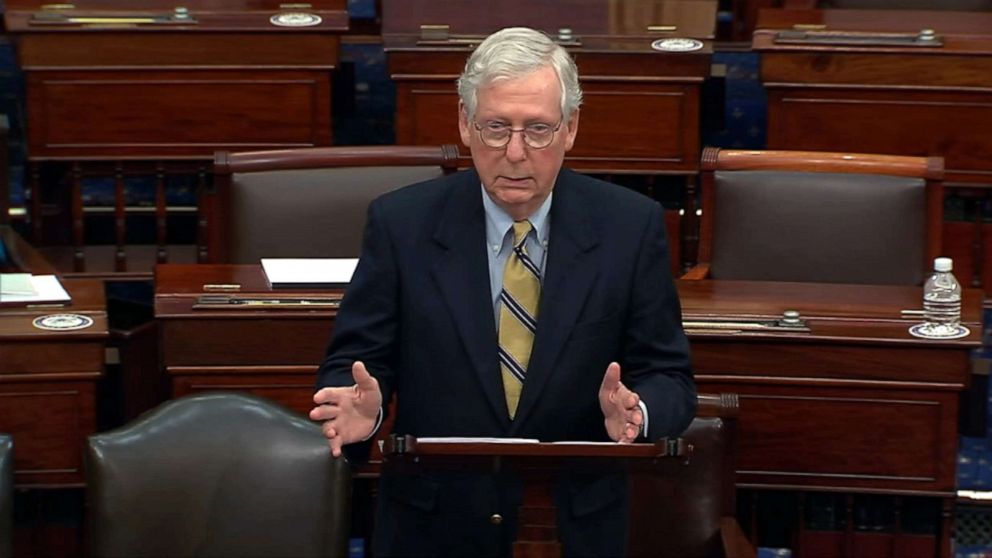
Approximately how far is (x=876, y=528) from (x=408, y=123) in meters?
1.10

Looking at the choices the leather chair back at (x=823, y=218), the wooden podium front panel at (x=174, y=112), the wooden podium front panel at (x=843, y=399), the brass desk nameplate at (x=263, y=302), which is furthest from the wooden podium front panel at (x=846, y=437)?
the wooden podium front panel at (x=174, y=112)

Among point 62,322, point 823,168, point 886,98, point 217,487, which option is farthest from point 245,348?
point 886,98

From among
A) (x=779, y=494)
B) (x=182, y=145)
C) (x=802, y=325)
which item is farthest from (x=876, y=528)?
(x=182, y=145)

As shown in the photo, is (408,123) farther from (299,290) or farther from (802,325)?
(802,325)

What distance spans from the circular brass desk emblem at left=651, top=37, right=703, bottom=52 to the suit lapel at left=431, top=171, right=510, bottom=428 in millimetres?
1587

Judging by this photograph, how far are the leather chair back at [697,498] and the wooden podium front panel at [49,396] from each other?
2.39 feet

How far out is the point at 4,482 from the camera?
214cm

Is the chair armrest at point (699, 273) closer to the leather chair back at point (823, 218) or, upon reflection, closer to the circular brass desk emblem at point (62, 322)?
the leather chair back at point (823, 218)

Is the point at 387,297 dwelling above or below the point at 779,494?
above

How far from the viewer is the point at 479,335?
1.59 metres

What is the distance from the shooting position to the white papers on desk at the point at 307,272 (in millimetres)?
2504

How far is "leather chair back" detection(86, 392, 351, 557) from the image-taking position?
2129 mm

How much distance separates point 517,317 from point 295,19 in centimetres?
172

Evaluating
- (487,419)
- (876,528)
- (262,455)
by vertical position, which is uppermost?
(487,419)
